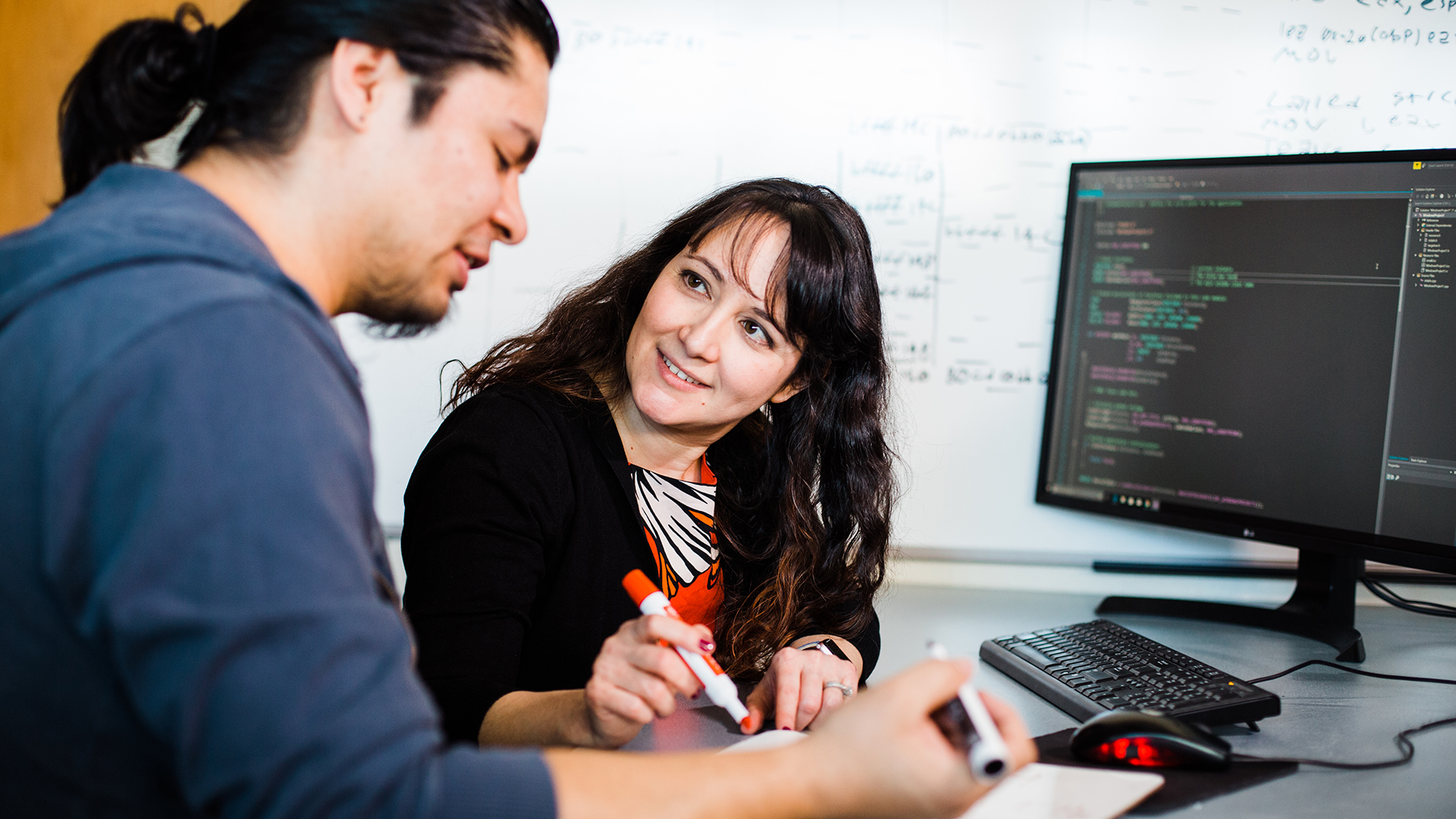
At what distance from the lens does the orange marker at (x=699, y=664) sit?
2.60 ft

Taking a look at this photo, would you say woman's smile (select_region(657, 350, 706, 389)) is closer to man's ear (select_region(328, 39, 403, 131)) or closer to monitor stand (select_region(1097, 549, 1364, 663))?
man's ear (select_region(328, 39, 403, 131))

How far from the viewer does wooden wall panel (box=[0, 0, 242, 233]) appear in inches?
71.1

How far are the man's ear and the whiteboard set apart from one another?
113cm

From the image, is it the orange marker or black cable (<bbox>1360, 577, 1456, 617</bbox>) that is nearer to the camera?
the orange marker

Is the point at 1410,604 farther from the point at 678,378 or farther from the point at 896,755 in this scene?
the point at 896,755

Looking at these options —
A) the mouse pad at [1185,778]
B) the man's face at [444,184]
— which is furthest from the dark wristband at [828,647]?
the man's face at [444,184]

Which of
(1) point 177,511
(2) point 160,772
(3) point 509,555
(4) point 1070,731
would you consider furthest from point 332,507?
(4) point 1070,731

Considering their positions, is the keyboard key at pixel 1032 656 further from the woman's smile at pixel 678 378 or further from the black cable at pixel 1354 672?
the woman's smile at pixel 678 378

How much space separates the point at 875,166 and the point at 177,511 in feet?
4.99

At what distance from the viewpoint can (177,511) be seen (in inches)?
16.3

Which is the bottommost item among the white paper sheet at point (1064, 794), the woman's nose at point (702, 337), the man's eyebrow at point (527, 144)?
the white paper sheet at point (1064, 794)

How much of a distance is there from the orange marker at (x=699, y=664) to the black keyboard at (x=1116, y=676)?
1.40 feet

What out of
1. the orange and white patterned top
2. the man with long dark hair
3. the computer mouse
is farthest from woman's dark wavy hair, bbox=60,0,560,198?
the computer mouse

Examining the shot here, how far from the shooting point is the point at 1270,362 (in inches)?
56.8
